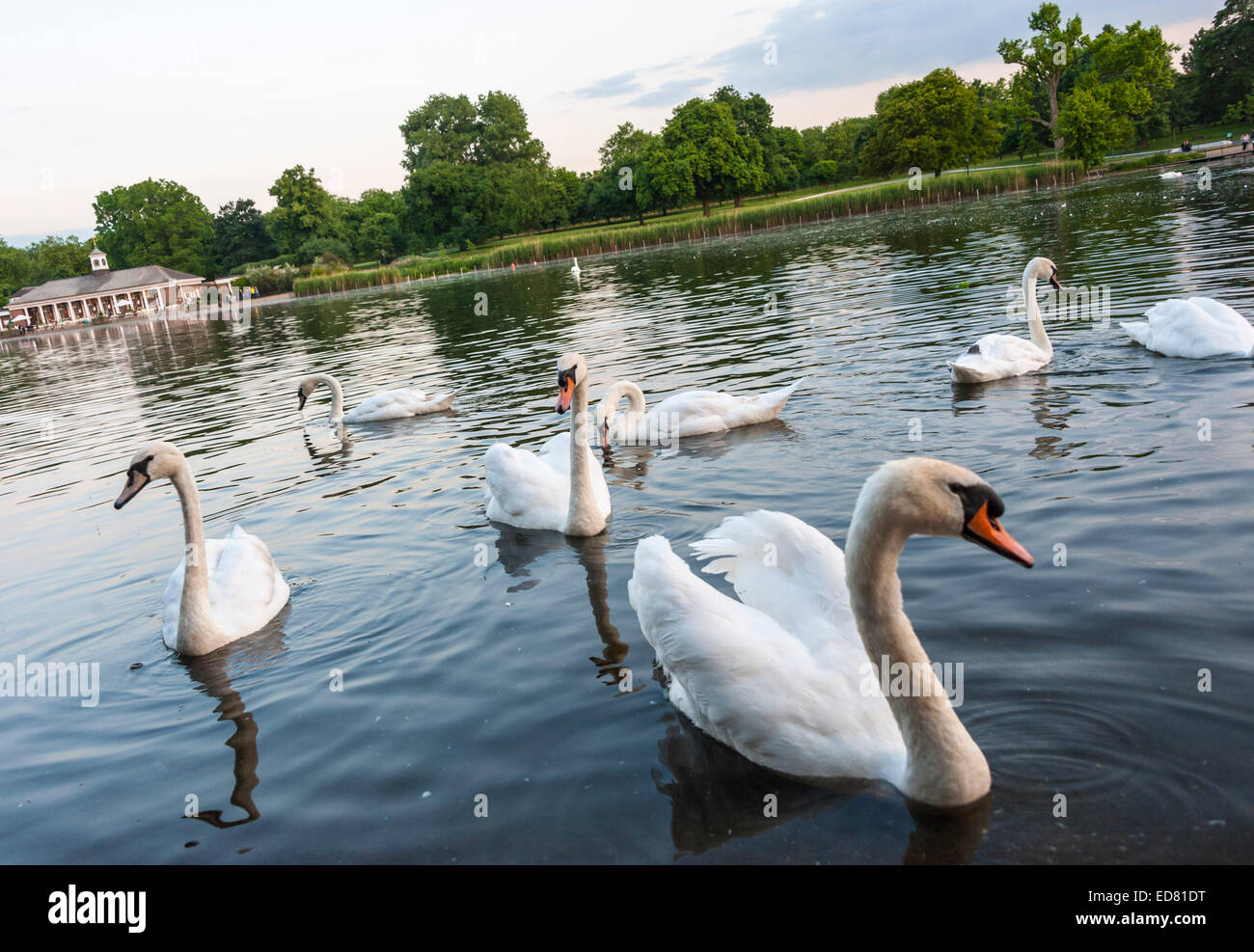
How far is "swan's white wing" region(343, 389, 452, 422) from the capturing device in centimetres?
1418

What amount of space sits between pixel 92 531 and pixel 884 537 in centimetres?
997

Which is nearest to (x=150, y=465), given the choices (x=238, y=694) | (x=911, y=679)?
(x=238, y=694)

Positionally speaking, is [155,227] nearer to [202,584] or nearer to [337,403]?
[337,403]

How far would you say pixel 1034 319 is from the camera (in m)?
11.0

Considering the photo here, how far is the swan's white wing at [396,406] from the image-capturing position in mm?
14180

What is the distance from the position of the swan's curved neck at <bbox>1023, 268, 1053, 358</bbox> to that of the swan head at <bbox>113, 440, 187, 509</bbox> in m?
9.50

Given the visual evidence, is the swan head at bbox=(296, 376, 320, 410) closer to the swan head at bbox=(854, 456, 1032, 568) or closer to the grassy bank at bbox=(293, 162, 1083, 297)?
the swan head at bbox=(854, 456, 1032, 568)

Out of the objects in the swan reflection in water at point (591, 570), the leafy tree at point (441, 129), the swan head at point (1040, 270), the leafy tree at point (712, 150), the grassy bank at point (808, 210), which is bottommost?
the swan reflection in water at point (591, 570)

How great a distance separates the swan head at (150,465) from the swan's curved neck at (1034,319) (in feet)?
31.2

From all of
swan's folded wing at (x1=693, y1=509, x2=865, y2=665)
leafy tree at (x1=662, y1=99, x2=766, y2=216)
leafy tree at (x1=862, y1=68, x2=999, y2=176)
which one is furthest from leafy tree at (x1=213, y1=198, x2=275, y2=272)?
swan's folded wing at (x1=693, y1=509, x2=865, y2=665)

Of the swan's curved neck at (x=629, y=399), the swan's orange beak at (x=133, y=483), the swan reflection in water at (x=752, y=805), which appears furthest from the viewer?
the swan's curved neck at (x=629, y=399)

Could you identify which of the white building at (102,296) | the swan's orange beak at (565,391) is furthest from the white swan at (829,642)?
the white building at (102,296)

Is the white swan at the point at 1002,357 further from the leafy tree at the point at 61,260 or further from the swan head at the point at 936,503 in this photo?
the leafy tree at the point at 61,260
